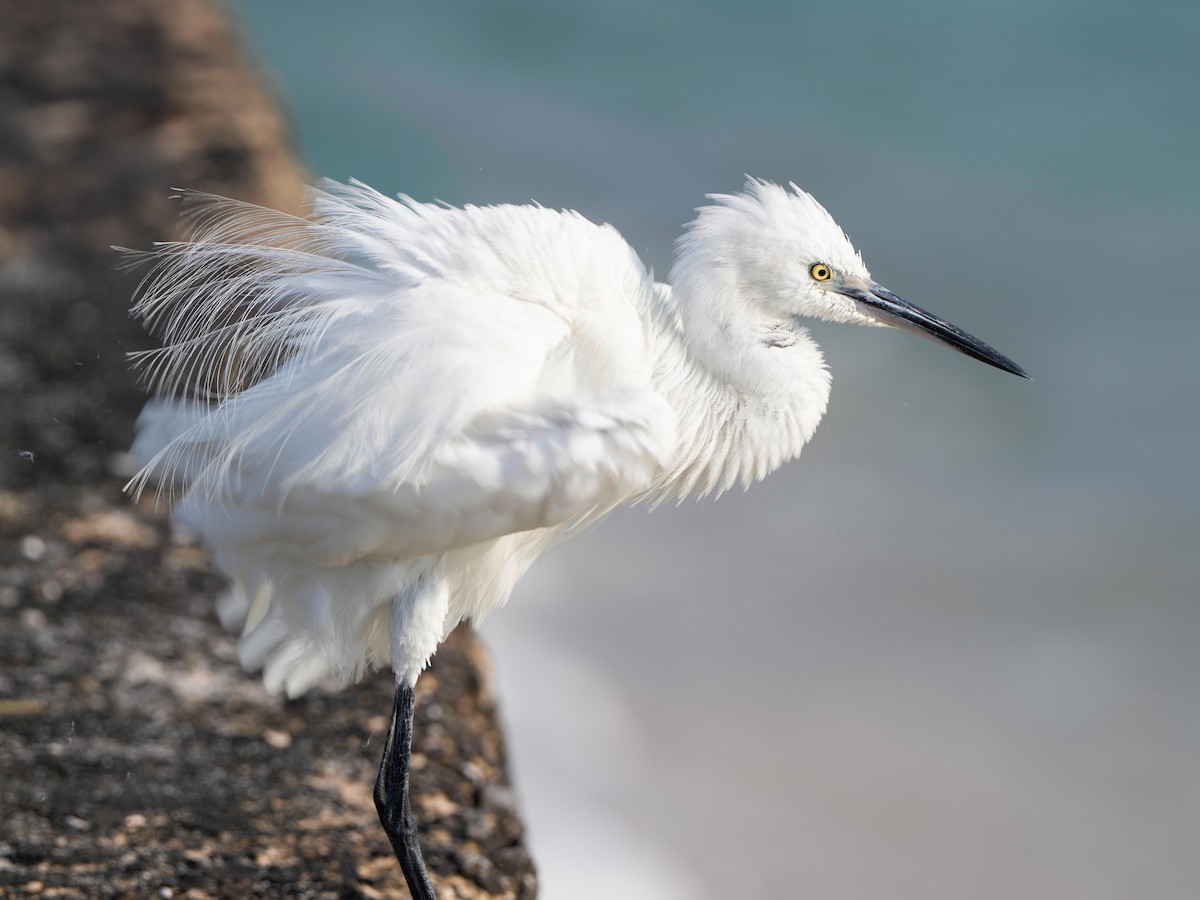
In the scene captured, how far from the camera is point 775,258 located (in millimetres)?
2570

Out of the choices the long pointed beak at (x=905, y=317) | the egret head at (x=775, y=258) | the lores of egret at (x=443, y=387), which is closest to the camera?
the lores of egret at (x=443, y=387)

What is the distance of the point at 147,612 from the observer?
3543 millimetres

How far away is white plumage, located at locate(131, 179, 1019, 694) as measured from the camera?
237 centimetres

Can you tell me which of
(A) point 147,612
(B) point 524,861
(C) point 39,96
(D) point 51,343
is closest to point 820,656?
(B) point 524,861

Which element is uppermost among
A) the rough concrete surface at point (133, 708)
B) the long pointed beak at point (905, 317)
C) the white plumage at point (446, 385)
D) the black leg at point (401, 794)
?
the long pointed beak at point (905, 317)

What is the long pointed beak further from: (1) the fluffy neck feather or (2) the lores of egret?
(1) the fluffy neck feather

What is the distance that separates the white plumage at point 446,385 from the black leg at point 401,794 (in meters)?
0.10

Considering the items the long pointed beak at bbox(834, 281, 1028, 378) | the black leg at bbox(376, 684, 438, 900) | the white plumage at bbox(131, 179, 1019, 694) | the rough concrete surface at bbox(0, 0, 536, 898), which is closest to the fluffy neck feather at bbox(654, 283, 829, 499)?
the white plumage at bbox(131, 179, 1019, 694)

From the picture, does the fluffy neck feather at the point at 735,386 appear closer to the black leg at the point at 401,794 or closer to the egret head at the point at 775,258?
the egret head at the point at 775,258

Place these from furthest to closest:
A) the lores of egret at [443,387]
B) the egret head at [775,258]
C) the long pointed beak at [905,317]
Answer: the long pointed beak at [905,317], the egret head at [775,258], the lores of egret at [443,387]

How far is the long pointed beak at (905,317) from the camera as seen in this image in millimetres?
2684

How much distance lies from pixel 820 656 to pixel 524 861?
2.77m

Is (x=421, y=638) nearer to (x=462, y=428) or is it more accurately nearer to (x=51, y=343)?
(x=462, y=428)

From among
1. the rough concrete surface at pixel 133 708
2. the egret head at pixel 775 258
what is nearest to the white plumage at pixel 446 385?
the egret head at pixel 775 258
